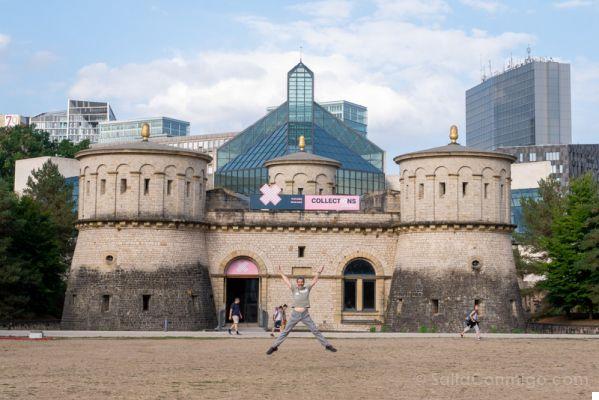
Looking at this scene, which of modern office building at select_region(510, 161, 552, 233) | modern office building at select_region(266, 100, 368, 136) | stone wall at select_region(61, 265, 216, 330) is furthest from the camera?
modern office building at select_region(266, 100, 368, 136)

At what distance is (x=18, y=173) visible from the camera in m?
96.6

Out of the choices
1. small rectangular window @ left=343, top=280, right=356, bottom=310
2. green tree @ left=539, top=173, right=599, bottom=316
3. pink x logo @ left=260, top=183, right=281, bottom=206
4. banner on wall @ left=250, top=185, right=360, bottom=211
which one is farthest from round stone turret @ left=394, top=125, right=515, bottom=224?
pink x logo @ left=260, top=183, right=281, bottom=206

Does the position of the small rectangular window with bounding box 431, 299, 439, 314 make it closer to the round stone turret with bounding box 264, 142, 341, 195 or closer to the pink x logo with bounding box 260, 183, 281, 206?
the pink x logo with bounding box 260, 183, 281, 206

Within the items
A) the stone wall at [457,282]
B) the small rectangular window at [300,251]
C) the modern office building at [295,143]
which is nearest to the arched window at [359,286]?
the small rectangular window at [300,251]

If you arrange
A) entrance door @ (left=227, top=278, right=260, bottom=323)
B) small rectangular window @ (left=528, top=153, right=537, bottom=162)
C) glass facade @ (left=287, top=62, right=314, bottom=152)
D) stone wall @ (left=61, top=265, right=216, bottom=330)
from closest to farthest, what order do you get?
1. stone wall @ (left=61, top=265, right=216, bottom=330)
2. entrance door @ (left=227, top=278, right=260, bottom=323)
3. glass facade @ (left=287, top=62, right=314, bottom=152)
4. small rectangular window @ (left=528, top=153, right=537, bottom=162)

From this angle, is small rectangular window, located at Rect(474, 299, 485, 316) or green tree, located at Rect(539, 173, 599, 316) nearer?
small rectangular window, located at Rect(474, 299, 485, 316)

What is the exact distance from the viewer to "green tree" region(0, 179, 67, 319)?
49.4m

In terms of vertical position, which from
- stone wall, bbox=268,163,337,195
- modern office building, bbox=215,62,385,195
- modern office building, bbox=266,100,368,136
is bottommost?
stone wall, bbox=268,163,337,195

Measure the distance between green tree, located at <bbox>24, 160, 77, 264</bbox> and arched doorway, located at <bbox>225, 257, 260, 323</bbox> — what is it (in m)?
13.8

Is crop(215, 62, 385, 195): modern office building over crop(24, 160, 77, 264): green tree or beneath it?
over

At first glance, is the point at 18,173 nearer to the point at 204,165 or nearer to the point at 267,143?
the point at 267,143

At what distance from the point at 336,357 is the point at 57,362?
818cm

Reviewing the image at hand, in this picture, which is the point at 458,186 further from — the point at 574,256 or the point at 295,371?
the point at 295,371

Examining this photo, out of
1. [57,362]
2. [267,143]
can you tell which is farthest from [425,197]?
[267,143]
